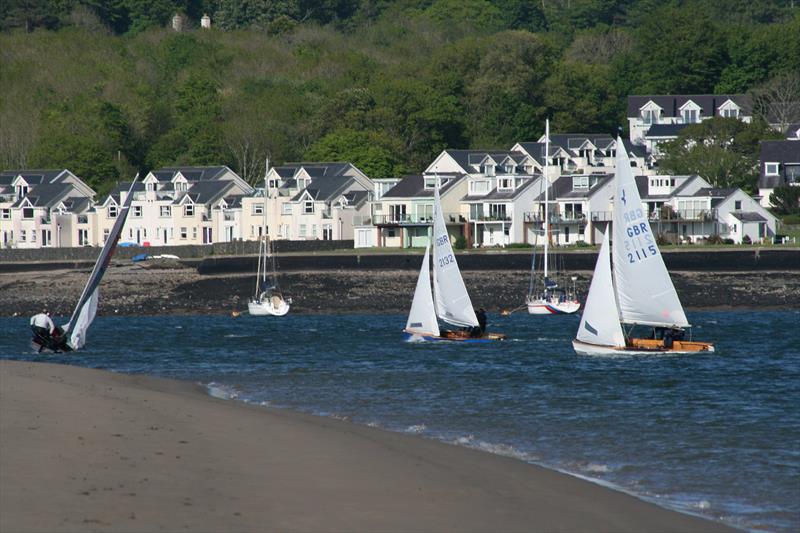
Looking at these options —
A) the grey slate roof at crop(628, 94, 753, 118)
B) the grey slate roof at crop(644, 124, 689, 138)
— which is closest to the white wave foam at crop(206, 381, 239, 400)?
the grey slate roof at crop(644, 124, 689, 138)

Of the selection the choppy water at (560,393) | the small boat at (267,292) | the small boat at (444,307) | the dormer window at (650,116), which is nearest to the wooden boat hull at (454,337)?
the small boat at (444,307)

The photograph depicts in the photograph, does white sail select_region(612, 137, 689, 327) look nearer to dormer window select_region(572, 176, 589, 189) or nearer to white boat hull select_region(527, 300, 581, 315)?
white boat hull select_region(527, 300, 581, 315)

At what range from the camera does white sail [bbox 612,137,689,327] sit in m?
35.7

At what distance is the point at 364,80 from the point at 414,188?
43.6 m

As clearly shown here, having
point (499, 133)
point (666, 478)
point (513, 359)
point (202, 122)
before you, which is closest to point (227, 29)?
point (202, 122)

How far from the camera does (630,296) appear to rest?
3594 cm

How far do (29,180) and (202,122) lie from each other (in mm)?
20642

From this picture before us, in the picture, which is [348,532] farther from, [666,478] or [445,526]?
[666,478]

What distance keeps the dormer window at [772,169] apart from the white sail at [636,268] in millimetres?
60051

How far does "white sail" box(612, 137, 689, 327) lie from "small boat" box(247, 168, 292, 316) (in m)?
31.6

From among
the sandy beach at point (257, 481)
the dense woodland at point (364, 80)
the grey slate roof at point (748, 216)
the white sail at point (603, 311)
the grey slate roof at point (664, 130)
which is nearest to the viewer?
the sandy beach at point (257, 481)

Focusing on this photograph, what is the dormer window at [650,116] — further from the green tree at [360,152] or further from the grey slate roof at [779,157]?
the grey slate roof at [779,157]

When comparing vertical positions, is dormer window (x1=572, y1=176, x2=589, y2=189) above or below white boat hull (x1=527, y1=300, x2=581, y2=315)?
above

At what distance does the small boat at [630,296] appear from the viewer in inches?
1390
